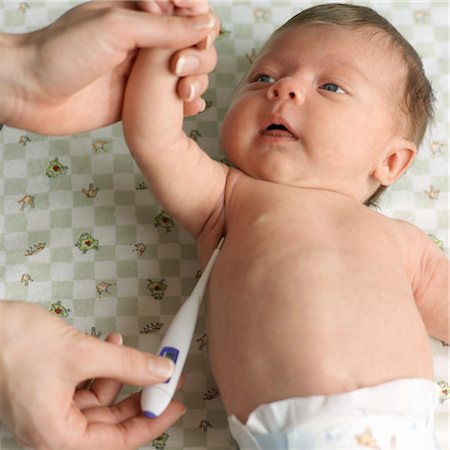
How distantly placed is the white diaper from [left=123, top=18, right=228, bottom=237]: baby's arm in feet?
1.39

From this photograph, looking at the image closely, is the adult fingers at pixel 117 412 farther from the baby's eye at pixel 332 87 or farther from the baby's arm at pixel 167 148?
the baby's eye at pixel 332 87

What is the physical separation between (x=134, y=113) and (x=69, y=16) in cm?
20

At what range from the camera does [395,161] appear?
59.2 inches

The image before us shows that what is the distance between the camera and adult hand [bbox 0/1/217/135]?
1.14 m

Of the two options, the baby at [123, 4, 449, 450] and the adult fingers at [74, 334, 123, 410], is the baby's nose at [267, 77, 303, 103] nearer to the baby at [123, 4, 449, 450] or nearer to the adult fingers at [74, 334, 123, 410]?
the baby at [123, 4, 449, 450]

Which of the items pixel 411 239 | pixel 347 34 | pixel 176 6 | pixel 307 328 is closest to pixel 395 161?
pixel 411 239

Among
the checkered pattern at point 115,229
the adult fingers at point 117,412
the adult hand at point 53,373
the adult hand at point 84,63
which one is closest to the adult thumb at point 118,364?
the adult hand at point 53,373

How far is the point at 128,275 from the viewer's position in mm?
1560

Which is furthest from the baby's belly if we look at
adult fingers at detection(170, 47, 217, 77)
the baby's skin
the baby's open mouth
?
adult fingers at detection(170, 47, 217, 77)

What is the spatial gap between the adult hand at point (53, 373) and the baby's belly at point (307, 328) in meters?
0.14

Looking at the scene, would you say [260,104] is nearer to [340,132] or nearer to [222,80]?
[340,132]

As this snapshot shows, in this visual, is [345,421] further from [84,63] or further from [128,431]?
[84,63]

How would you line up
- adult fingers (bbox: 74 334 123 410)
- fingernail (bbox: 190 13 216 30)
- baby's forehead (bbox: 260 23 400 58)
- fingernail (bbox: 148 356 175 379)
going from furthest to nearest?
baby's forehead (bbox: 260 23 400 58) < adult fingers (bbox: 74 334 123 410) < fingernail (bbox: 148 356 175 379) < fingernail (bbox: 190 13 216 30)

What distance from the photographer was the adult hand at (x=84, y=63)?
45.1 inches
